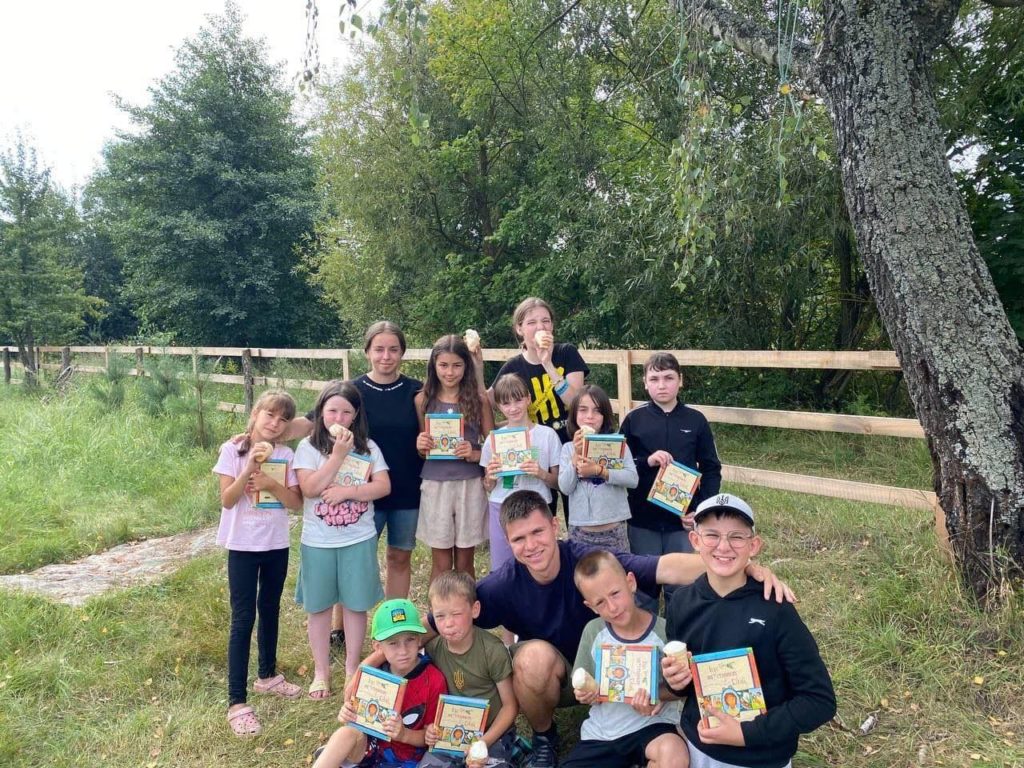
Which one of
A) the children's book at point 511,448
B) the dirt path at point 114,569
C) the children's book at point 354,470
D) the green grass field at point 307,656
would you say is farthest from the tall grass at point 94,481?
the children's book at point 511,448

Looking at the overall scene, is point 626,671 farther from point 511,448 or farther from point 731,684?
point 511,448

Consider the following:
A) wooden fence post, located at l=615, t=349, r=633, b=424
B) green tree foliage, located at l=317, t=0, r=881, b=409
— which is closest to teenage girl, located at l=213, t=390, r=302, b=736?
wooden fence post, located at l=615, t=349, r=633, b=424

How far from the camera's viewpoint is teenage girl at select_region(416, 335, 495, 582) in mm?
3516

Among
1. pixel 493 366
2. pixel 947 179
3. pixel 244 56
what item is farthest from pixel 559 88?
pixel 244 56

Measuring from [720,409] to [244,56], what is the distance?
18.7 metres

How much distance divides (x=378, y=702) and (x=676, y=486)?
1632mm

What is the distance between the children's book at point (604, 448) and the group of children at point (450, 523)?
0.04 m

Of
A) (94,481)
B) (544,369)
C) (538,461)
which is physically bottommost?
(94,481)

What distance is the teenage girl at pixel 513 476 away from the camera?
11.1 feet

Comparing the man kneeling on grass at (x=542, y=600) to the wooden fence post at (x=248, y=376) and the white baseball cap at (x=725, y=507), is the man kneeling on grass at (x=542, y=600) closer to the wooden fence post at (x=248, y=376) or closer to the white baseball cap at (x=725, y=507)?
the white baseball cap at (x=725, y=507)

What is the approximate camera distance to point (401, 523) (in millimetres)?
3633

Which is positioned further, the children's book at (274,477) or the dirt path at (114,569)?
the dirt path at (114,569)

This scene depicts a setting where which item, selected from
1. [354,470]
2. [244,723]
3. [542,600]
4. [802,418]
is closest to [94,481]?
[244,723]

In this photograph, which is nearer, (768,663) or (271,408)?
(768,663)
